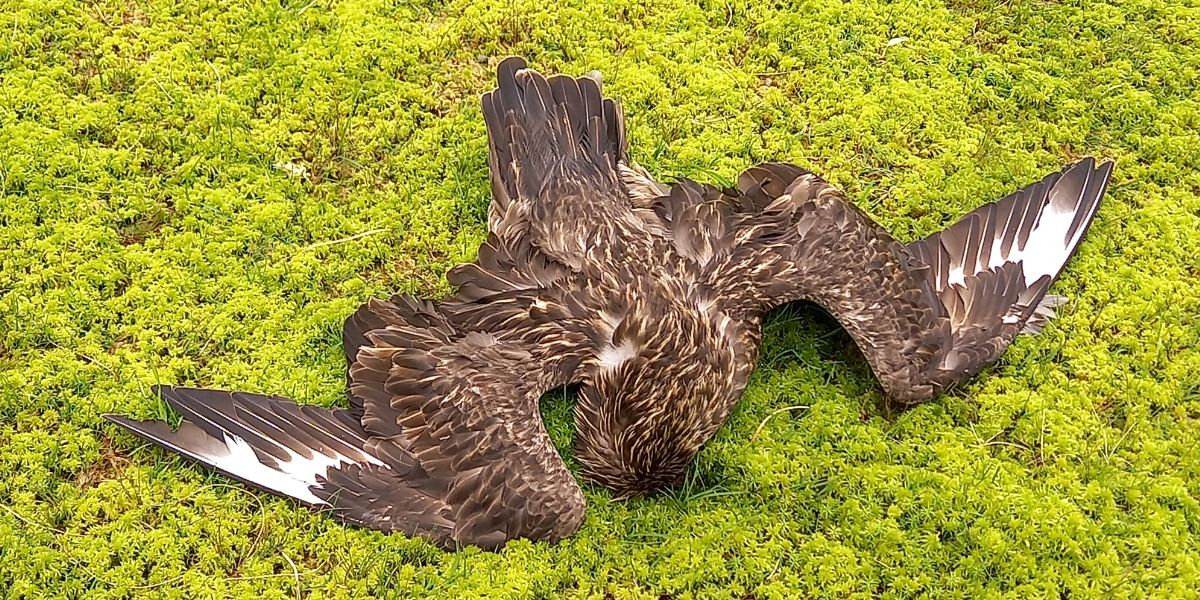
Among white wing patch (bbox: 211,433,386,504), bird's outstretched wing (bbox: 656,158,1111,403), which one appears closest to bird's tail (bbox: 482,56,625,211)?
bird's outstretched wing (bbox: 656,158,1111,403)

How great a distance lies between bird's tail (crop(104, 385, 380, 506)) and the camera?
3.92 meters

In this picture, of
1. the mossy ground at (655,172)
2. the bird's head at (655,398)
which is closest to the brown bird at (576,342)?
the bird's head at (655,398)

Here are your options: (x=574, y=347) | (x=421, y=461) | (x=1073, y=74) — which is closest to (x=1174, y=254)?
(x=1073, y=74)

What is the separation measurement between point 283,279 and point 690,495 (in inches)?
81.0

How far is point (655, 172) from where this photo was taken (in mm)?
4910

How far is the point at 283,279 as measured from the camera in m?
4.57

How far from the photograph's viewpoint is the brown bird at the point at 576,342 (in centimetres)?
378

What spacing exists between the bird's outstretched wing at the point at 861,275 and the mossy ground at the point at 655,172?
0.83ft

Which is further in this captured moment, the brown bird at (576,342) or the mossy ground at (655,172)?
the mossy ground at (655,172)

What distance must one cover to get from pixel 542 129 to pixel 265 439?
1.69 meters

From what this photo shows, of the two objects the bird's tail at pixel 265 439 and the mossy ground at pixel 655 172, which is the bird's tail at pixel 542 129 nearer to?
the mossy ground at pixel 655 172

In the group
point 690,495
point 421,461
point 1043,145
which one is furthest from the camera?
point 1043,145

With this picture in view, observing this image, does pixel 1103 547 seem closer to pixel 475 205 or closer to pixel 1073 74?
pixel 1073 74

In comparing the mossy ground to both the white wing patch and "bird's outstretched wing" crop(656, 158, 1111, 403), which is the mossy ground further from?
"bird's outstretched wing" crop(656, 158, 1111, 403)
